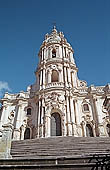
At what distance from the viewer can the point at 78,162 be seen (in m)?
8.49

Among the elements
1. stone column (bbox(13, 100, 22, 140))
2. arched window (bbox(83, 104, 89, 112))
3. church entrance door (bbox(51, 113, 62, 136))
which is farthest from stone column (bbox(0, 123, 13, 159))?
arched window (bbox(83, 104, 89, 112))

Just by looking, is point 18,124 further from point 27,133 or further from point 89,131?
point 89,131

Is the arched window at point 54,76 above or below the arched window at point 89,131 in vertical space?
above

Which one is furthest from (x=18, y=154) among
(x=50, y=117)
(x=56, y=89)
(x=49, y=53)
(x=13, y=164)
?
(x=49, y=53)

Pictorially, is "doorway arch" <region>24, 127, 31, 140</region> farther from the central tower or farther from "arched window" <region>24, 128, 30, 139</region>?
the central tower

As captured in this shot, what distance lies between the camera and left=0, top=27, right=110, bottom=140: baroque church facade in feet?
75.8

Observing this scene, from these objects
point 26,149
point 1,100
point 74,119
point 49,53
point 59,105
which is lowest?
point 26,149

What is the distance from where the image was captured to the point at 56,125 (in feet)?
76.0

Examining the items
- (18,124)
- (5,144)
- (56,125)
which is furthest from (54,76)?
(5,144)

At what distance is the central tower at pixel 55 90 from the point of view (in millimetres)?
22641

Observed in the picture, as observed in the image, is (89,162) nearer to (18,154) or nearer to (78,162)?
(78,162)

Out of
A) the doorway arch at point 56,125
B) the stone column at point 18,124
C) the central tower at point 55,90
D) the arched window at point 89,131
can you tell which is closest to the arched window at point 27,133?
the stone column at point 18,124

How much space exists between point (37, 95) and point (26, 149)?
15.4 meters

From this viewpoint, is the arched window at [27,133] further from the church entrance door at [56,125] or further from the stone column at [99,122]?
the stone column at [99,122]
